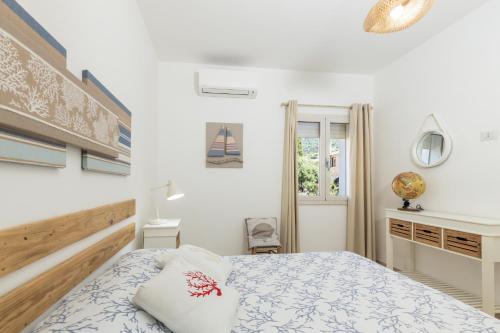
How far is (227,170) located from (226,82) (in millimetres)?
1091

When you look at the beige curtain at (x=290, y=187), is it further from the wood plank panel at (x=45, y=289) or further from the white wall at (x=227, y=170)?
the wood plank panel at (x=45, y=289)

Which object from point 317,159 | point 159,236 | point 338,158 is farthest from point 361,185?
point 159,236

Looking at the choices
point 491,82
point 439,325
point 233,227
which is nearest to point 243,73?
point 233,227

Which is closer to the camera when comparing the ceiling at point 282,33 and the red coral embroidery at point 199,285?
the red coral embroidery at point 199,285

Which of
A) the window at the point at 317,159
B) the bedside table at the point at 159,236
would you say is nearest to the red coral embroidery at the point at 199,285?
the bedside table at the point at 159,236

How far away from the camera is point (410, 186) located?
9.77 feet

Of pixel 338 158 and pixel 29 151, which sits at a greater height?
pixel 338 158

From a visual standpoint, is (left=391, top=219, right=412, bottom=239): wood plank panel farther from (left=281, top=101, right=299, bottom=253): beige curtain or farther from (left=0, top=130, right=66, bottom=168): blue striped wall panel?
(left=0, top=130, right=66, bottom=168): blue striped wall panel

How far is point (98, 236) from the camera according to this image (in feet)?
5.03

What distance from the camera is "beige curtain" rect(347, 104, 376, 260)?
12.2ft

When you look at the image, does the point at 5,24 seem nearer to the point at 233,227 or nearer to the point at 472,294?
the point at 233,227

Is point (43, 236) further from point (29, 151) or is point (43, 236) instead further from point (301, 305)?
point (301, 305)

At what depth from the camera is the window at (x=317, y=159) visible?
3.89 m

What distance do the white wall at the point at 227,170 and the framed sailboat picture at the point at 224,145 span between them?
72 mm
